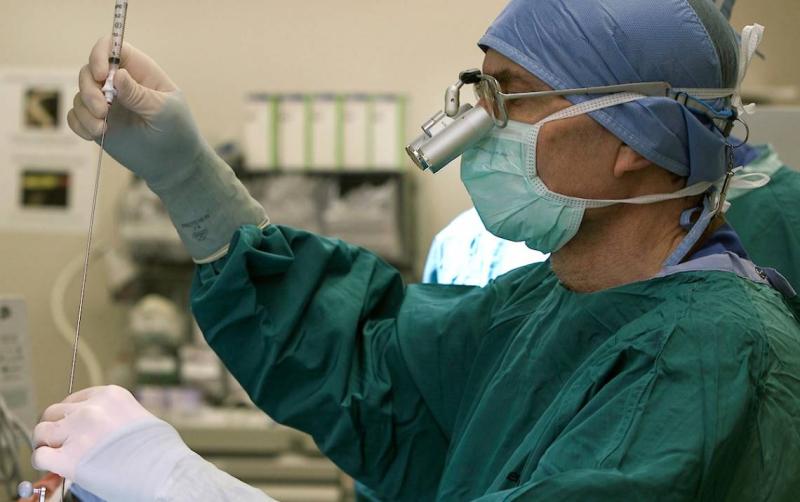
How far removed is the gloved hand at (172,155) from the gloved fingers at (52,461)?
0.48 meters

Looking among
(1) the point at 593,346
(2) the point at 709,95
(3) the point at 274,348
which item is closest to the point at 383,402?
(3) the point at 274,348

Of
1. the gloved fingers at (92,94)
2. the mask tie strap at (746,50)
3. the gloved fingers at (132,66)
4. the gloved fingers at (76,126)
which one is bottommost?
the gloved fingers at (76,126)

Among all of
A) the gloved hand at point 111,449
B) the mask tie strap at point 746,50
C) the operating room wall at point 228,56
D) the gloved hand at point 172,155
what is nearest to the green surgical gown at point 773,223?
the mask tie strap at point 746,50

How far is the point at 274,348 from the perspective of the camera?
1.47 m

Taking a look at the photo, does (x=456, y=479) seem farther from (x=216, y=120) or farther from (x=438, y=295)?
(x=216, y=120)

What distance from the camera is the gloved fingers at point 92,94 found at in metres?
1.35

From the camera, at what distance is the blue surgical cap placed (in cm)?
123

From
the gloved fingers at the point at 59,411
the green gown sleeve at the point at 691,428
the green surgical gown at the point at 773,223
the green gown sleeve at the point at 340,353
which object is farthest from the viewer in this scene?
the green surgical gown at the point at 773,223

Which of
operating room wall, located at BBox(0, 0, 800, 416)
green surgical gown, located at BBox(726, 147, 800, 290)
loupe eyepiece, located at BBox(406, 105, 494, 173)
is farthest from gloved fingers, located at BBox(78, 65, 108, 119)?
operating room wall, located at BBox(0, 0, 800, 416)

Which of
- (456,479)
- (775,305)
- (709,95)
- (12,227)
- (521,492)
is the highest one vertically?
(709,95)

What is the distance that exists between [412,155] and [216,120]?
316 centimetres

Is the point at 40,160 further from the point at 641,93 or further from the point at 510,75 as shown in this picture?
the point at 641,93

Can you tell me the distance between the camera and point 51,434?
107cm

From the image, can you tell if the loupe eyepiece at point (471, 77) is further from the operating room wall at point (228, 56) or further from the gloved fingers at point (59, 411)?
the operating room wall at point (228, 56)
